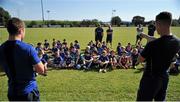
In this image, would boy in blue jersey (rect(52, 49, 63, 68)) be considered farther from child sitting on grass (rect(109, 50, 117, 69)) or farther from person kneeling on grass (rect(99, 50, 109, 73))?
child sitting on grass (rect(109, 50, 117, 69))

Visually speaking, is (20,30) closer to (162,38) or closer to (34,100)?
(34,100)

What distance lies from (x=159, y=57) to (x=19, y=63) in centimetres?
195

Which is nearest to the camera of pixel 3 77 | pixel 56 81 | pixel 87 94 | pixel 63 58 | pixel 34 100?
pixel 34 100

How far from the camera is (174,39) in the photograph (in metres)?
3.77

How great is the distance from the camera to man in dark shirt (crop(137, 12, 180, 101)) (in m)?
3.72

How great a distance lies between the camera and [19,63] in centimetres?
344

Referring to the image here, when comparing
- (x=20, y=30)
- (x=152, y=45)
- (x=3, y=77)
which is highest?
(x=20, y=30)

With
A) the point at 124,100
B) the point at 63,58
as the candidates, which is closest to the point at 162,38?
the point at 124,100

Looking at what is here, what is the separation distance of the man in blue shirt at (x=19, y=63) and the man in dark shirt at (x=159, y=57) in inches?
59.1

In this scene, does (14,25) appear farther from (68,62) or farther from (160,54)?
(68,62)

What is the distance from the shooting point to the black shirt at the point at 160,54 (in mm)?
3721

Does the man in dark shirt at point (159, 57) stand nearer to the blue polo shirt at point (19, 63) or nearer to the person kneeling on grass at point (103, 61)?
the blue polo shirt at point (19, 63)

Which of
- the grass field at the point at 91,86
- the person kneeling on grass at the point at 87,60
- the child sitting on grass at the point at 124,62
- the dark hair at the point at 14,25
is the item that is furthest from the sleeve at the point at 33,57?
the child sitting on grass at the point at 124,62

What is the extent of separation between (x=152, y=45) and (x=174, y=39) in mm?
342
